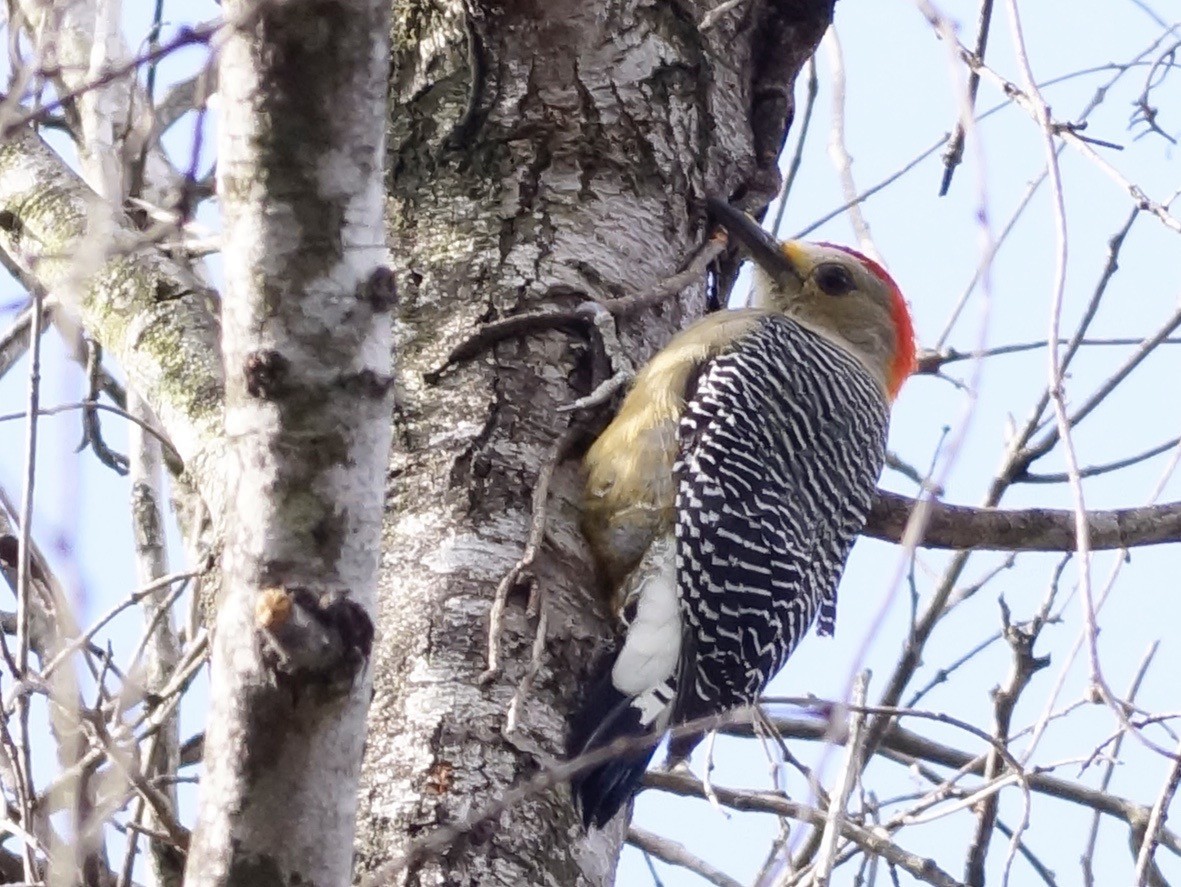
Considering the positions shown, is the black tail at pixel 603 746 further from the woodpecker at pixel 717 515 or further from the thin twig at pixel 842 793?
the thin twig at pixel 842 793

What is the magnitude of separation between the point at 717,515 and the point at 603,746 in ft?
3.21

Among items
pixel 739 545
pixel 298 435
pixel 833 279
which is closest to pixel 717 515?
pixel 739 545

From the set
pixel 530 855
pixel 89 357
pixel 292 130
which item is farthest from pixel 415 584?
pixel 89 357

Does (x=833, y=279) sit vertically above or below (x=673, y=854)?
above

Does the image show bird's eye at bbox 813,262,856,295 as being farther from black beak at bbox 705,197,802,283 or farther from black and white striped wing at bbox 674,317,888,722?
black and white striped wing at bbox 674,317,888,722

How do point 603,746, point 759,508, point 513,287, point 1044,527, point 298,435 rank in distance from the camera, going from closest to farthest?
point 298,435, point 603,746, point 513,287, point 1044,527, point 759,508

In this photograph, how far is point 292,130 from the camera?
5.14ft

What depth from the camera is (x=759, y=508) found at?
371 centimetres

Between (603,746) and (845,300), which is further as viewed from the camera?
(845,300)

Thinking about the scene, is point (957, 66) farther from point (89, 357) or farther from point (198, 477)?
point (89, 357)

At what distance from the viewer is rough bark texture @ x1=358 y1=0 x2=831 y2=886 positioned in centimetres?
245

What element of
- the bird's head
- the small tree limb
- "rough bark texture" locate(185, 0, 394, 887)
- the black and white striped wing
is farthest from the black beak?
"rough bark texture" locate(185, 0, 394, 887)

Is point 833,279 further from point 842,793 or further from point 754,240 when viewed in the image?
point 842,793

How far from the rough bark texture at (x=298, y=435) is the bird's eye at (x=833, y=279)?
11.3ft
